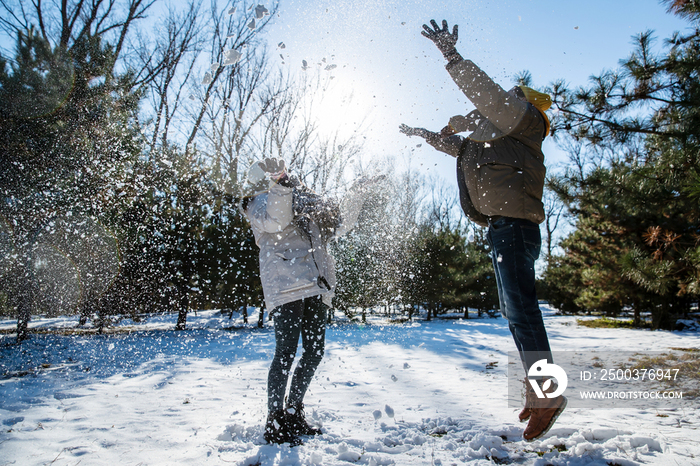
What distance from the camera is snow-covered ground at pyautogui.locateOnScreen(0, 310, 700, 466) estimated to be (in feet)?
5.66

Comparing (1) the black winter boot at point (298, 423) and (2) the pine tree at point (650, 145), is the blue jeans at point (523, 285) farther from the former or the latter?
(2) the pine tree at point (650, 145)

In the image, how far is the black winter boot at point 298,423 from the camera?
2039 millimetres

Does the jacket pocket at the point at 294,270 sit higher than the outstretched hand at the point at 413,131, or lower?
lower

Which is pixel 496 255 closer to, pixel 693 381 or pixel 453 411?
pixel 453 411

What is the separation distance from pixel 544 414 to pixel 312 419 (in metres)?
1.40

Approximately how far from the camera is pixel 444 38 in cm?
180

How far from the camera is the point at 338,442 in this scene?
194cm

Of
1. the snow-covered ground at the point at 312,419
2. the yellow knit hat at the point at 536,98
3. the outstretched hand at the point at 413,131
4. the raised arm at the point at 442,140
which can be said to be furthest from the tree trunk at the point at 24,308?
the yellow knit hat at the point at 536,98

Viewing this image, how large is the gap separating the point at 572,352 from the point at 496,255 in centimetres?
483

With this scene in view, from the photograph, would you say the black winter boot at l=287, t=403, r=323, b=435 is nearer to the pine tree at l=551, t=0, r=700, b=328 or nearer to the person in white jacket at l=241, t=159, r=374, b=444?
the person in white jacket at l=241, t=159, r=374, b=444

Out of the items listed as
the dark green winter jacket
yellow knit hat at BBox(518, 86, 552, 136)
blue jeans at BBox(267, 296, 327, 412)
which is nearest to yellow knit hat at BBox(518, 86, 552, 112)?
yellow knit hat at BBox(518, 86, 552, 136)

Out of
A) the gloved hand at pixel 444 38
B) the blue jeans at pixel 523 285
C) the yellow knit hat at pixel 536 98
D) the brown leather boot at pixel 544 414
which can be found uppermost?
the gloved hand at pixel 444 38

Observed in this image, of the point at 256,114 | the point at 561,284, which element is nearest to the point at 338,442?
the point at 256,114

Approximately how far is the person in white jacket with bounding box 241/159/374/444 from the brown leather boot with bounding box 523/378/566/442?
1155 mm
